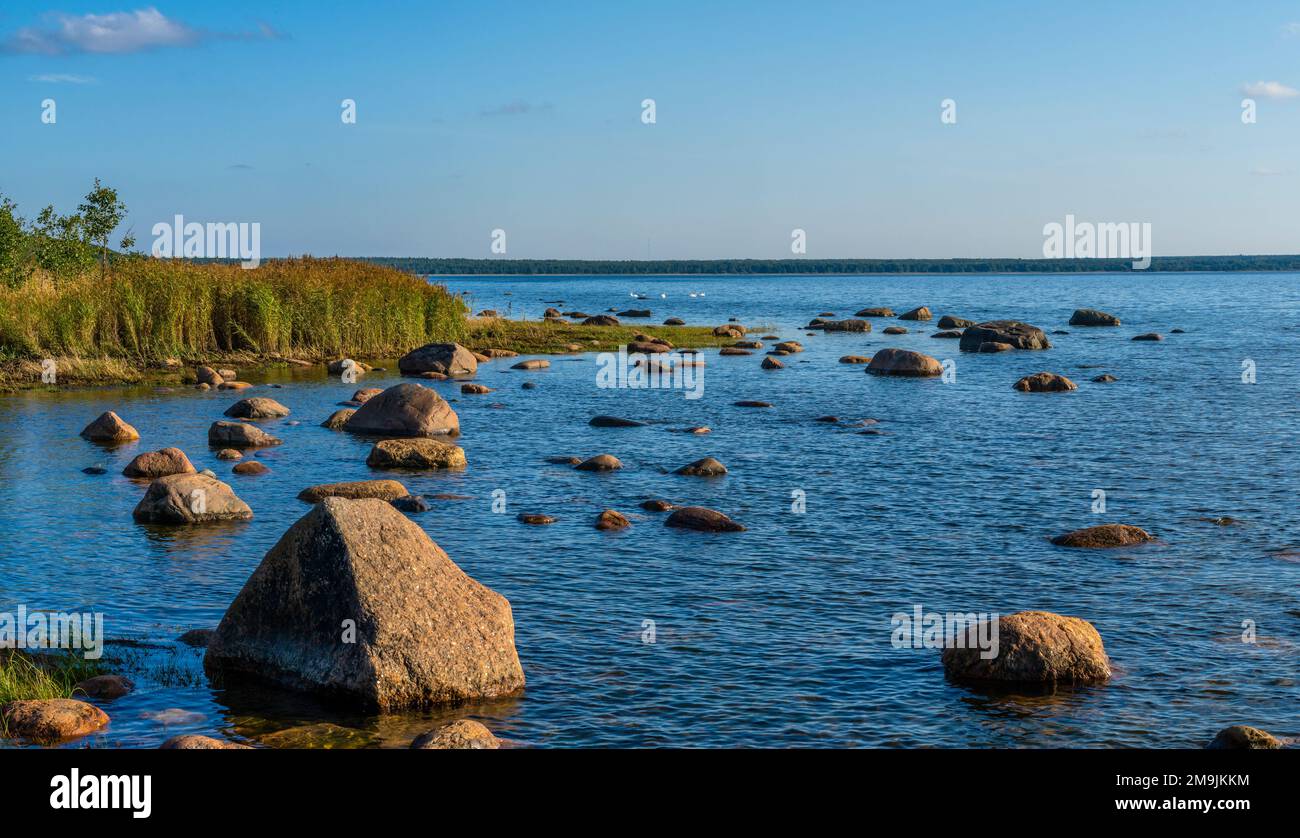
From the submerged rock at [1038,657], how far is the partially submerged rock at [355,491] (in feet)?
43.6

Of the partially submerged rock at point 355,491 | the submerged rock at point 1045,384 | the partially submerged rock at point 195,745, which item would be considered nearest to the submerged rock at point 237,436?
the partially submerged rock at point 355,491

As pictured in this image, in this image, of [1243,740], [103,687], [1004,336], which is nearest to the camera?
[1243,740]

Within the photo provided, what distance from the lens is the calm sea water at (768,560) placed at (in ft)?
44.3

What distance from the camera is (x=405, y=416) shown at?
113 feet

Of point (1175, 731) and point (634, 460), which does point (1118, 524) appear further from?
point (634, 460)

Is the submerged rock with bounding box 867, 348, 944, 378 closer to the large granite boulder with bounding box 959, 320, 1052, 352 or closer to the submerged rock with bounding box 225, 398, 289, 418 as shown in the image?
the large granite boulder with bounding box 959, 320, 1052, 352

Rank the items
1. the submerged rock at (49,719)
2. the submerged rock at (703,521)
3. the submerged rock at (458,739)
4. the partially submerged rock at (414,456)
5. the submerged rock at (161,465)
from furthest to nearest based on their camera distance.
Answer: the partially submerged rock at (414,456) → the submerged rock at (161,465) → the submerged rock at (703,521) → the submerged rock at (49,719) → the submerged rock at (458,739)

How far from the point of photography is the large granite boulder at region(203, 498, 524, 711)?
1357cm

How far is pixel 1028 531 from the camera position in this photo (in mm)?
22703

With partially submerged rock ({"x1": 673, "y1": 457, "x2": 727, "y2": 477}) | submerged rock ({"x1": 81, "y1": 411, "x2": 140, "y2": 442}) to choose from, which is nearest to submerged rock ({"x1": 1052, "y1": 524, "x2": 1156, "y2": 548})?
partially submerged rock ({"x1": 673, "y1": 457, "x2": 727, "y2": 477})

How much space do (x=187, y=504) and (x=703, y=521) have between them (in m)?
9.44

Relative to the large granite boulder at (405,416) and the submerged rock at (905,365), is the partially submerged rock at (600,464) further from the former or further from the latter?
the submerged rock at (905,365)

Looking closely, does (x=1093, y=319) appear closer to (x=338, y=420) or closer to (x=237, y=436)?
(x=338, y=420)

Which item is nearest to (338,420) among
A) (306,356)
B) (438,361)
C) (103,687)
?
(438,361)
